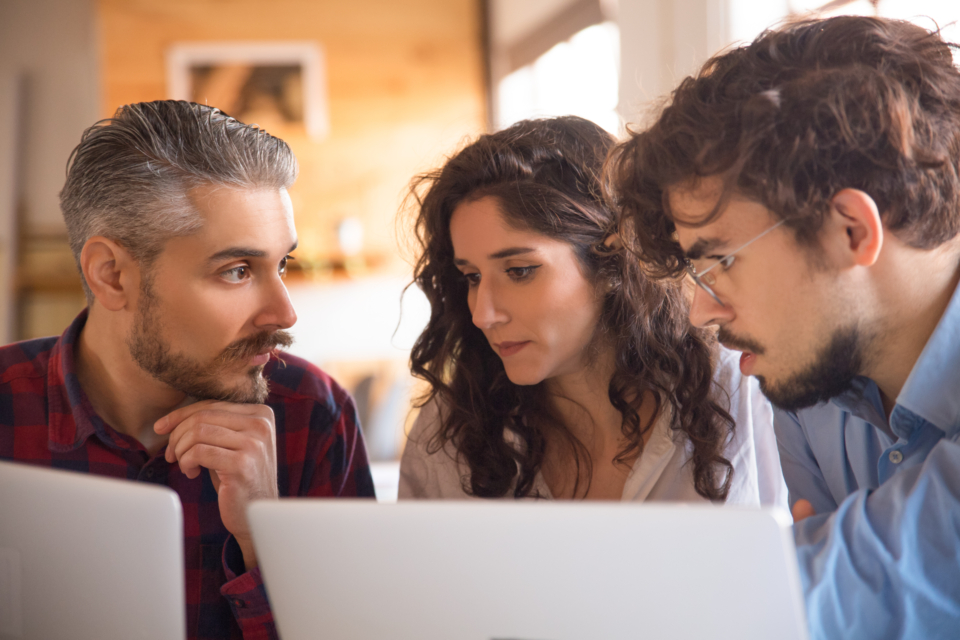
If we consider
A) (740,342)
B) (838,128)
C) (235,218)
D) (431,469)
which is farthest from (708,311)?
(235,218)

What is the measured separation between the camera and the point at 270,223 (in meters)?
1.33

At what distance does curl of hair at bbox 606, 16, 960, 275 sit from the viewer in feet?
3.18

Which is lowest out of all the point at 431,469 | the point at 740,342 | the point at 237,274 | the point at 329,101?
the point at 431,469

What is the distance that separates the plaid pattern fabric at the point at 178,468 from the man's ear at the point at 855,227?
92cm

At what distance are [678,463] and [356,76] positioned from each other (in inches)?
160

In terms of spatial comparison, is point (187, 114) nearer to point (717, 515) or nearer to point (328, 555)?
point (328, 555)

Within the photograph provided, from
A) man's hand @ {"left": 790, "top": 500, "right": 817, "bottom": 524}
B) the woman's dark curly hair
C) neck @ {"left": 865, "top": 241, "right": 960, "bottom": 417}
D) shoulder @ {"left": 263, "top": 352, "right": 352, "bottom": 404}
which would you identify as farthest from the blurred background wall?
man's hand @ {"left": 790, "top": 500, "right": 817, "bottom": 524}

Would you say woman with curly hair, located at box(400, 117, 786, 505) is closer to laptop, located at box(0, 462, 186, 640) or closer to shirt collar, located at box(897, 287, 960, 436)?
shirt collar, located at box(897, 287, 960, 436)

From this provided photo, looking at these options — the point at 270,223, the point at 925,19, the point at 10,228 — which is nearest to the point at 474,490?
the point at 270,223

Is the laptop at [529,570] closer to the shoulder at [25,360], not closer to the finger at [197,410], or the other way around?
the finger at [197,410]

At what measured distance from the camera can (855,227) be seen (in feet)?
3.22

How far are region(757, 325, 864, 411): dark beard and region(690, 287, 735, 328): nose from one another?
0.12 meters

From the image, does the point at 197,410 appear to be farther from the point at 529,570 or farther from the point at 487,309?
the point at 529,570

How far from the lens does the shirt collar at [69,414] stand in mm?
1283
